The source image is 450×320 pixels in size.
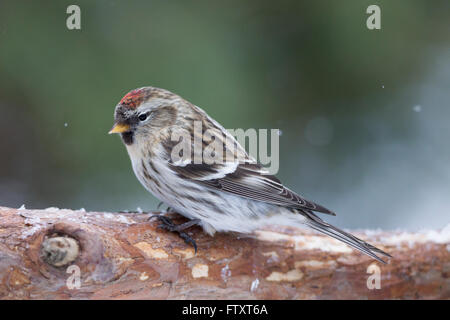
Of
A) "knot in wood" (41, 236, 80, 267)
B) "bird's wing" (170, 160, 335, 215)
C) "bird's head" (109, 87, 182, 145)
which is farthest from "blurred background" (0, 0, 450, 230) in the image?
"knot in wood" (41, 236, 80, 267)

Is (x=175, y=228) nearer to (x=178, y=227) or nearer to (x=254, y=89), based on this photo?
(x=178, y=227)

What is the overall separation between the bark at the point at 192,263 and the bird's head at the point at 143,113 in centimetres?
36

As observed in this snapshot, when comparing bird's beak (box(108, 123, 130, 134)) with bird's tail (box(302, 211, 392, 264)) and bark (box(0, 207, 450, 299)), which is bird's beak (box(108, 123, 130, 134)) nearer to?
bark (box(0, 207, 450, 299))

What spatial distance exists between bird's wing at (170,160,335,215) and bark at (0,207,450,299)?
17cm

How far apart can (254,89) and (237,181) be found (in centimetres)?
95

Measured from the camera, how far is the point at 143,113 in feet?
6.38

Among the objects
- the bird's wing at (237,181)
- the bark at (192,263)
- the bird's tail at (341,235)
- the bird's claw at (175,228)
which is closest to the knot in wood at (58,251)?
the bark at (192,263)

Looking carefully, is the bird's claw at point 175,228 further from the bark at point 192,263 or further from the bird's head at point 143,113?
the bird's head at point 143,113

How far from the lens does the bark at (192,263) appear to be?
1465 millimetres

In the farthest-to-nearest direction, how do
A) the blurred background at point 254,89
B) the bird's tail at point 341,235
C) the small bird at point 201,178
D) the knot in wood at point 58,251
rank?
the blurred background at point 254,89 → the small bird at point 201,178 → the bird's tail at point 341,235 → the knot in wood at point 58,251

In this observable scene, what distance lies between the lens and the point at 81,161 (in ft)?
7.92

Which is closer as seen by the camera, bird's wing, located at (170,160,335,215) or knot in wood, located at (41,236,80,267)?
knot in wood, located at (41,236,80,267)

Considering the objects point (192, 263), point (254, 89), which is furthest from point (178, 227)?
point (254, 89)

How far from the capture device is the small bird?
1836mm
